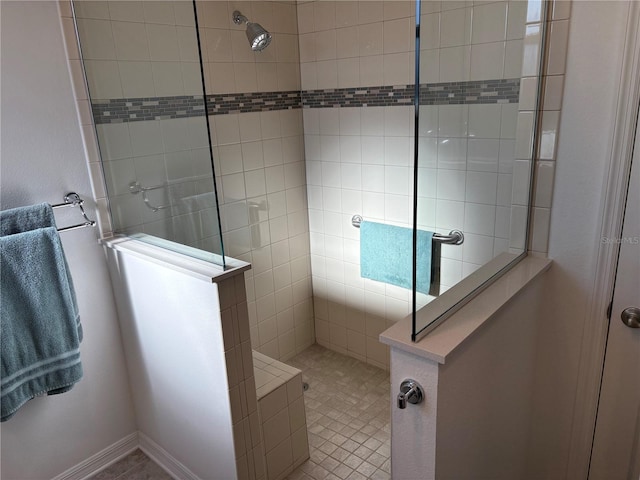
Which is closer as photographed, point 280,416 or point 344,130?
point 280,416

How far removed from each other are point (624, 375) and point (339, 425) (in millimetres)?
1296

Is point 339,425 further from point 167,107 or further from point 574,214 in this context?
point 167,107

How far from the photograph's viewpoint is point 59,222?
1812 millimetres

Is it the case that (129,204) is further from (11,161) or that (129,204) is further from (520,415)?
(520,415)

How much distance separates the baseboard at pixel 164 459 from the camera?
198cm

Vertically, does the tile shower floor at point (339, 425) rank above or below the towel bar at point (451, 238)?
below

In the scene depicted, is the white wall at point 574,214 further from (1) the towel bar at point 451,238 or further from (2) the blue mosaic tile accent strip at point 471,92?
(1) the towel bar at point 451,238

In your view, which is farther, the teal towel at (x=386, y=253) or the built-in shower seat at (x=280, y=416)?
the teal towel at (x=386, y=253)

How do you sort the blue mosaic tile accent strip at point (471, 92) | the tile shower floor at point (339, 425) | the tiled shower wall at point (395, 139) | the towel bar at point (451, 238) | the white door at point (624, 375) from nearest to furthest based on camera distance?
the blue mosaic tile accent strip at point (471, 92)
the tiled shower wall at point (395, 139)
the towel bar at point (451, 238)
the white door at point (624, 375)
the tile shower floor at point (339, 425)

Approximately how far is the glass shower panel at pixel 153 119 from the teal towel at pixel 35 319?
13.4 inches

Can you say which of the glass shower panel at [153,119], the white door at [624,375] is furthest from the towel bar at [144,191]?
the white door at [624,375]

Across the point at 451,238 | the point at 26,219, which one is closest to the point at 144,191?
the point at 26,219

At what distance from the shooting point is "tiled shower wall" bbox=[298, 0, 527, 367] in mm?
1214

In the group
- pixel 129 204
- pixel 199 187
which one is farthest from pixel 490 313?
pixel 129 204
